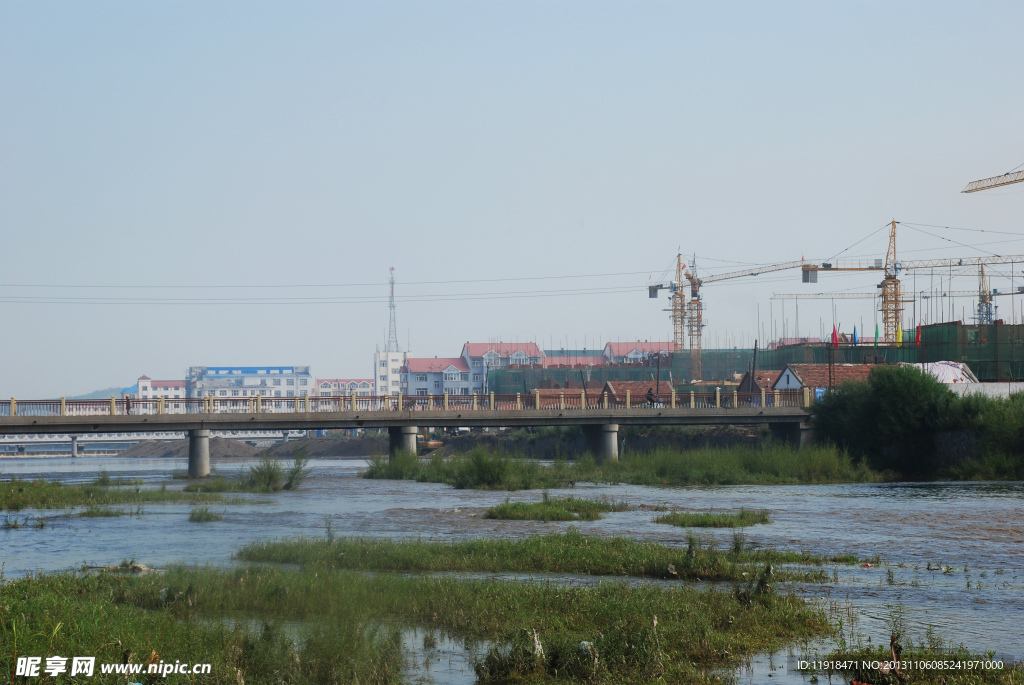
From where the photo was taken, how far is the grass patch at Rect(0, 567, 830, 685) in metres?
10.9

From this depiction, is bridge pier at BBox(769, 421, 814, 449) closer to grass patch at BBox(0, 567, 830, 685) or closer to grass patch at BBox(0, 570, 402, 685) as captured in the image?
grass patch at BBox(0, 567, 830, 685)

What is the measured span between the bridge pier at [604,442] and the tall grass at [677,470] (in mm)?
9995

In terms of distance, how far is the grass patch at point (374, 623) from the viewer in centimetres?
1089

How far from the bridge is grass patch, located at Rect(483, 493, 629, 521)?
2775 cm

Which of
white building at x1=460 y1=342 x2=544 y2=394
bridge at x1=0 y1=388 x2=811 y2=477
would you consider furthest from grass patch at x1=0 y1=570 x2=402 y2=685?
white building at x1=460 y1=342 x2=544 y2=394

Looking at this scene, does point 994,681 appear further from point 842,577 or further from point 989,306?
point 989,306

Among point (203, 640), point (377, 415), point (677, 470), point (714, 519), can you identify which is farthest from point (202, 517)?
point (377, 415)

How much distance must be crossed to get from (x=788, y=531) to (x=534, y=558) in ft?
35.1

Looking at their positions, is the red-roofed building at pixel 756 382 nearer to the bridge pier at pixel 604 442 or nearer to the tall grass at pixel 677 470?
the bridge pier at pixel 604 442

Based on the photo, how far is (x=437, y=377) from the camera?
191 meters

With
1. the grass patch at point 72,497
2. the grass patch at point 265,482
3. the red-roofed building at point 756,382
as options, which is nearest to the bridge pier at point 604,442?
the grass patch at point 265,482

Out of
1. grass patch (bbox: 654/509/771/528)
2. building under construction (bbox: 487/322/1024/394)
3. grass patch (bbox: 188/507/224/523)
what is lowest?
grass patch (bbox: 654/509/771/528)

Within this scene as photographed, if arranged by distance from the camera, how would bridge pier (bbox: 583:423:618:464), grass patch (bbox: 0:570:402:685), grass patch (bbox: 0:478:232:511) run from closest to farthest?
grass patch (bbox: 0:570:402:685) < grass patch (bbox: 0:478:232:511) < bridge pier (bbox: 583:423:618:464)

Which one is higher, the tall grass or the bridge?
the bridge
